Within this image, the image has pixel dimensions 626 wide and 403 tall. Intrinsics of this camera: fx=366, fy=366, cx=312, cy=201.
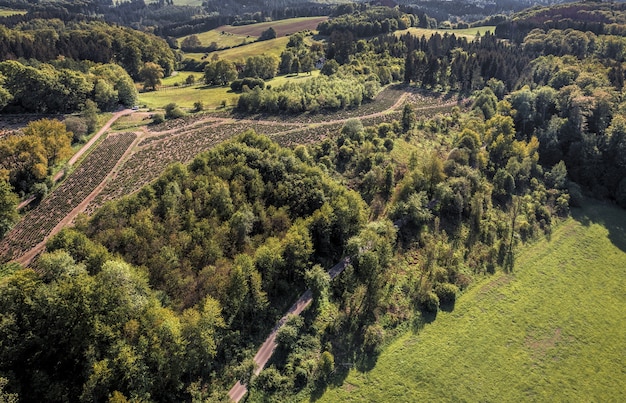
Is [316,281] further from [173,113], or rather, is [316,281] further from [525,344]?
[173,113]

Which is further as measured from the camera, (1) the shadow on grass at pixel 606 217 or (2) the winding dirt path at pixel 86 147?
(1) the shadow on grass at pixel 606 217

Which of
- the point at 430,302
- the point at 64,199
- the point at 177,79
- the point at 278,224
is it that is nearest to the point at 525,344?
the point at 430,302

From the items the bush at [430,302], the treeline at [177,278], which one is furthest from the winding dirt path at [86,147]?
the bush at [430,302]

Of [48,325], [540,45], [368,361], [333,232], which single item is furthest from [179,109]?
[540,45]

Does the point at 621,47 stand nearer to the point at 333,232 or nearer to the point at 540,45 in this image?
the point at 540,45

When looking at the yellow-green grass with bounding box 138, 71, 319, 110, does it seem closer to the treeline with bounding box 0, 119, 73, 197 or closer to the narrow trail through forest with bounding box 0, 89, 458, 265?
the narrow trail through forest with bounding box 0, 89, 458, 265

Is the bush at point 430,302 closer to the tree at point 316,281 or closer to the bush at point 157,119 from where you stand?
the tree at point 316,281
